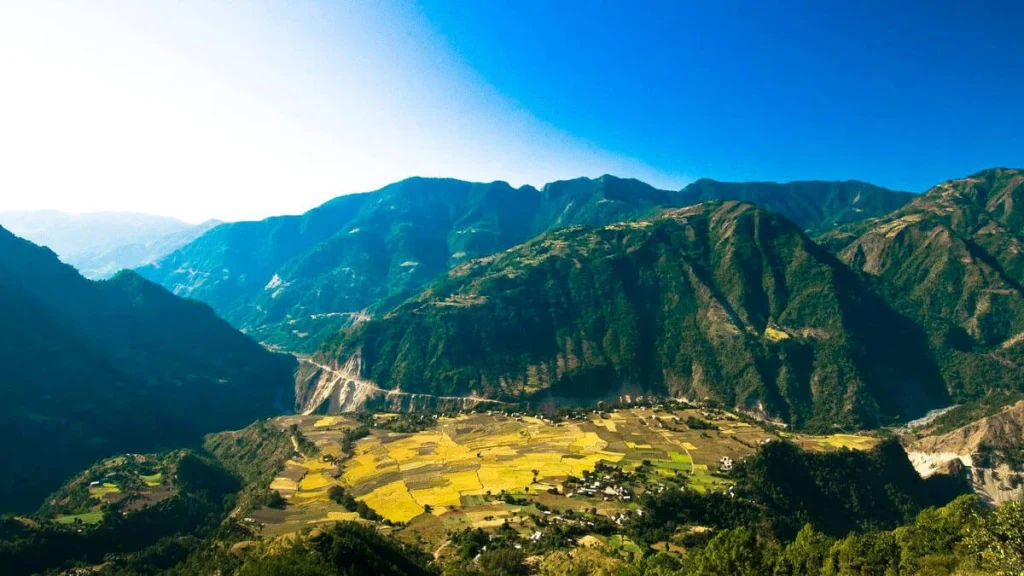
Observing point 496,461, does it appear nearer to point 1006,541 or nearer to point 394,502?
point 394,502

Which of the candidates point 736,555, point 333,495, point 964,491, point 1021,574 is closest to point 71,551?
point 333,495

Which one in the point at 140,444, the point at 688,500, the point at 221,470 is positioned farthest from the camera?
the point at 140,444

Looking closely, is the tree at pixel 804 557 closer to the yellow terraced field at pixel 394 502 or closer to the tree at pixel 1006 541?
the tree at pixel 1006 541

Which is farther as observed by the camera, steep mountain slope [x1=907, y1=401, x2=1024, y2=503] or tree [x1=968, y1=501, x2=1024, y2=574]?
steep mountain slope [x1=907, y1=401, x2=1024, y2=503]

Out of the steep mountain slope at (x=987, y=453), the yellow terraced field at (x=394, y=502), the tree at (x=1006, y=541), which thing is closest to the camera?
the tree at (x=1006, y=541)

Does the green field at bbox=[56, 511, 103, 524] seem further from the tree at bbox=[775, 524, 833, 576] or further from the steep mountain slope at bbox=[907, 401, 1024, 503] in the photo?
the steep mountain slope at bbox=[907, 401, 1024, 503]

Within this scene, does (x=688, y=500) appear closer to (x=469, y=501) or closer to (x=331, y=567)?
(x=469, y=501)

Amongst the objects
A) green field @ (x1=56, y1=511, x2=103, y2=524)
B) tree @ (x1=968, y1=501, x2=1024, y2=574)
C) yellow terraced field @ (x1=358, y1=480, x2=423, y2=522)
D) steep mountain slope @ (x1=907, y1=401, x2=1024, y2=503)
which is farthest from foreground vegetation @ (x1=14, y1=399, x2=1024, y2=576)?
steep mountain slope @ (x1=907, y1=401, x2=1024, y2=503)

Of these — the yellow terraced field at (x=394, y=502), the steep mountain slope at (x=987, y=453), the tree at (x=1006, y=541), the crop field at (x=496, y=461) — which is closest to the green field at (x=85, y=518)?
the crop field at (x=496, y=461)
